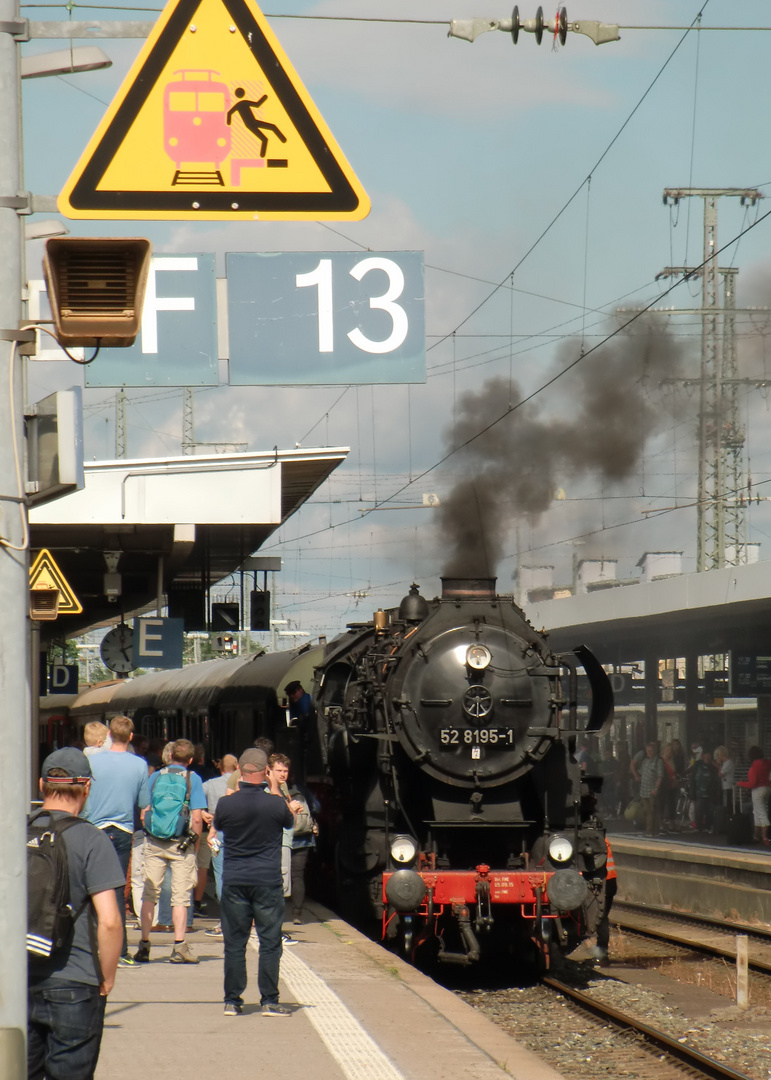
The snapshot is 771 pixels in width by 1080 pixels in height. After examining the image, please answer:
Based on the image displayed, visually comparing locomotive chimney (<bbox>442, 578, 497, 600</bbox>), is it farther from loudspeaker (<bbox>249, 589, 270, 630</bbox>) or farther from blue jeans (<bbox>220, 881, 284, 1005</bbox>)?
loudspeaker (<bbox>249, 589, 270, 630</bbox>)

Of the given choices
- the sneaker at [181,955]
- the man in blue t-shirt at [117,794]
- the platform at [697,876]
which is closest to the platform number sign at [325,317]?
the man in blue t-shirt at [117,794]

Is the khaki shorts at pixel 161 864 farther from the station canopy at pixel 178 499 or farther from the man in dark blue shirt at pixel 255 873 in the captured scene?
the station canopy at pixel 178 499

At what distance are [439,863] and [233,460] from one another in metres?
4.70

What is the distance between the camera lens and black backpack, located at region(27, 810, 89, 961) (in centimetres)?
433

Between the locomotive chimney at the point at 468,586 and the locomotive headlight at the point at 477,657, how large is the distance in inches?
30.6

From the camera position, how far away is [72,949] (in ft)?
14.8

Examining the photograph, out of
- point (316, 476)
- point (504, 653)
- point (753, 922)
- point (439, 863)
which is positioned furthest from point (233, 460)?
point (753, 922)

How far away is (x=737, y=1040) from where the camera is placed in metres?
9.44

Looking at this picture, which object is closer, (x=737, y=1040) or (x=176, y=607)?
(x=737, y=1040)

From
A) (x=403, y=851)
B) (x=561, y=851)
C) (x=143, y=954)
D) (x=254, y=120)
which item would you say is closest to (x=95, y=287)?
(x=254, y=120)

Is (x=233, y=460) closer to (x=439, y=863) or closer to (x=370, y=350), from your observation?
(x=439, y=863)

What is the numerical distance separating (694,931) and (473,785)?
5734 mm

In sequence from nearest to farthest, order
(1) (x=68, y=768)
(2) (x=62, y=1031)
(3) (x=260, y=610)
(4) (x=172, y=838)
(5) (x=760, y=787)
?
1. (2) (x=62, y=1031)
2. (1) (x=68, y=768)
3. (4) (x=172, y=838)
4. (5) (x=760, y=787)
5. (3) (x=260, y=610)

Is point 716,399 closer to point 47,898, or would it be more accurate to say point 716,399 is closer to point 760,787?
point 760,787
